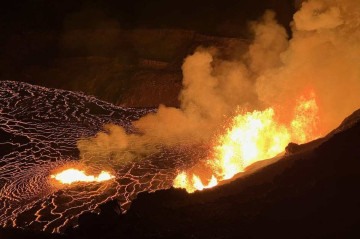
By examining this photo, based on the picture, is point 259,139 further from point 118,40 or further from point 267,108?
point 118,40

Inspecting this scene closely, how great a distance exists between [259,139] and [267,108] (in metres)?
1.60

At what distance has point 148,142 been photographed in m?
15.2

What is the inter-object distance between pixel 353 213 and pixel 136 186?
7242mm

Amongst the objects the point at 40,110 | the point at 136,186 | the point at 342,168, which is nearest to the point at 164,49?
the point at 40,110

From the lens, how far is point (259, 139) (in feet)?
44.7

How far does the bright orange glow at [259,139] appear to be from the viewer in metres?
12.4

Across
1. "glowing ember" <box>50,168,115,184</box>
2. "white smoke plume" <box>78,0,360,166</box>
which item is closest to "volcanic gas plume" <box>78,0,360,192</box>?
"white smoke plume" <box>78,0,360,166</box>

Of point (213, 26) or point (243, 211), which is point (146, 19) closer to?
point (213, 26)

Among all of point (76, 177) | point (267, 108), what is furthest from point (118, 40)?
point (76, 177)

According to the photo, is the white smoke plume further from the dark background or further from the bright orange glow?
the dark background

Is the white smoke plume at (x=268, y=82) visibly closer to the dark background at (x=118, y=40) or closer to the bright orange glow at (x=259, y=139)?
the bright orange glow at (x=259, y=139)

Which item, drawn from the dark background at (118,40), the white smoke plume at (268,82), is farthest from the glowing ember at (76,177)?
the dark background at (118,40)

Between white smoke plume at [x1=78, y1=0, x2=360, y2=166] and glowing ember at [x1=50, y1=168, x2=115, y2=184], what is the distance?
60.1 inches

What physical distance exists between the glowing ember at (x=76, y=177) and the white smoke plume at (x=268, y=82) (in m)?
1.53
